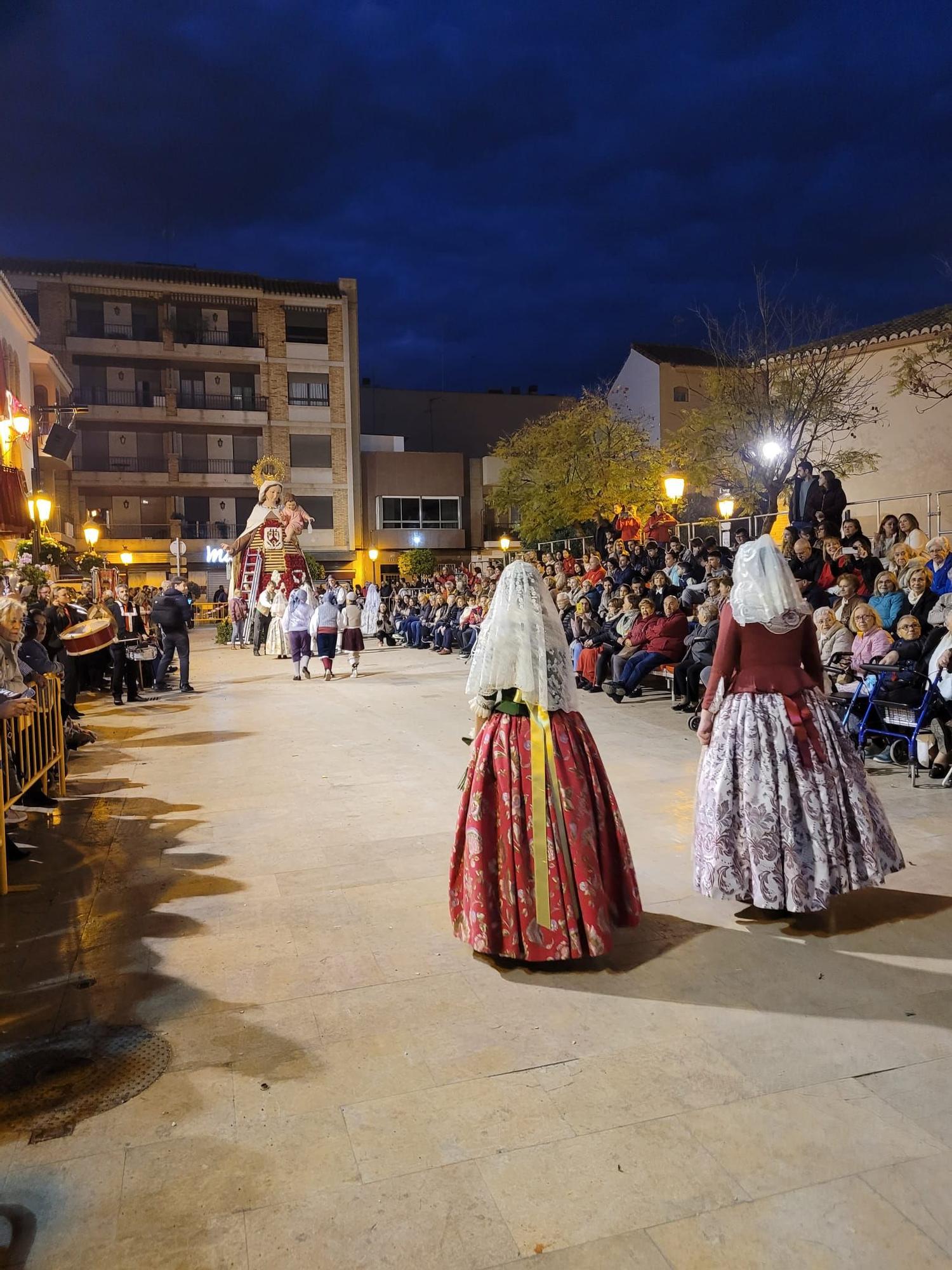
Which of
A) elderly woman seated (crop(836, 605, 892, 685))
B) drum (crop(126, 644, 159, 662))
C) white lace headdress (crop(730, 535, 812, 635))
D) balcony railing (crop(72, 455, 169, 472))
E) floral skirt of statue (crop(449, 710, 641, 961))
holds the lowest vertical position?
floral skirt of statue (crop(449, 710, 641, 961))

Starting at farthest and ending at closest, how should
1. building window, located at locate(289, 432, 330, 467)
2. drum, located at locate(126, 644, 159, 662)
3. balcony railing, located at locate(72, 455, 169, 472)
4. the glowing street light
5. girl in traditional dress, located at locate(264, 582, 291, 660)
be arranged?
building window, located at locate(289, 432, 330, 467), balcony railing, located at locate(72, 455, 169, 472), girl in traditional dress, located at locate(264, 582, 291, 660), the glowing street light, drum, located at locate(126, 644, 159, 662)

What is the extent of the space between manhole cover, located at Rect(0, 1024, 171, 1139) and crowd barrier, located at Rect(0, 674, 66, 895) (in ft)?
6.23

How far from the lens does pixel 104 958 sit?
413cm

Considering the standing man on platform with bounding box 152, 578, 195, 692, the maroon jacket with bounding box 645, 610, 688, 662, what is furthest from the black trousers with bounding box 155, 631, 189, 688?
the maroon jacket with bounding box 645, 610, 688, 662

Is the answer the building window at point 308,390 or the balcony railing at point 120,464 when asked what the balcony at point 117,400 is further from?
the building window at point 308,390

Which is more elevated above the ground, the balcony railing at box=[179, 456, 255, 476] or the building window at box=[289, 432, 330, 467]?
the building window at box=[289, 432, 330, 467]

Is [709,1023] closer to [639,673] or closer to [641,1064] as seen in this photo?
[641,1064]

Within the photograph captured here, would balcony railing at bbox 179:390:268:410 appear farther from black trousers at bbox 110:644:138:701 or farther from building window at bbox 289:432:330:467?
black trousers at bbox 110:644:138:701

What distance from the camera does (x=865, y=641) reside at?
8125 millimetres

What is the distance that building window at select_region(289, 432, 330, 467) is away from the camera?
136 feet

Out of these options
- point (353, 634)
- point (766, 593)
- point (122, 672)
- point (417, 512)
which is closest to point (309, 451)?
point (417, 512)

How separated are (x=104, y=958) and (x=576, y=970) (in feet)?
7.15

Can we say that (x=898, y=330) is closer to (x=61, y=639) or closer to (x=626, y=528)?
(x=626, y=528)

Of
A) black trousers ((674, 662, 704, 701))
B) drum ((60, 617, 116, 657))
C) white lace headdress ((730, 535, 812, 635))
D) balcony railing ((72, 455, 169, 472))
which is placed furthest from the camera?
balcony railing ((72, 455, 169, 472))
